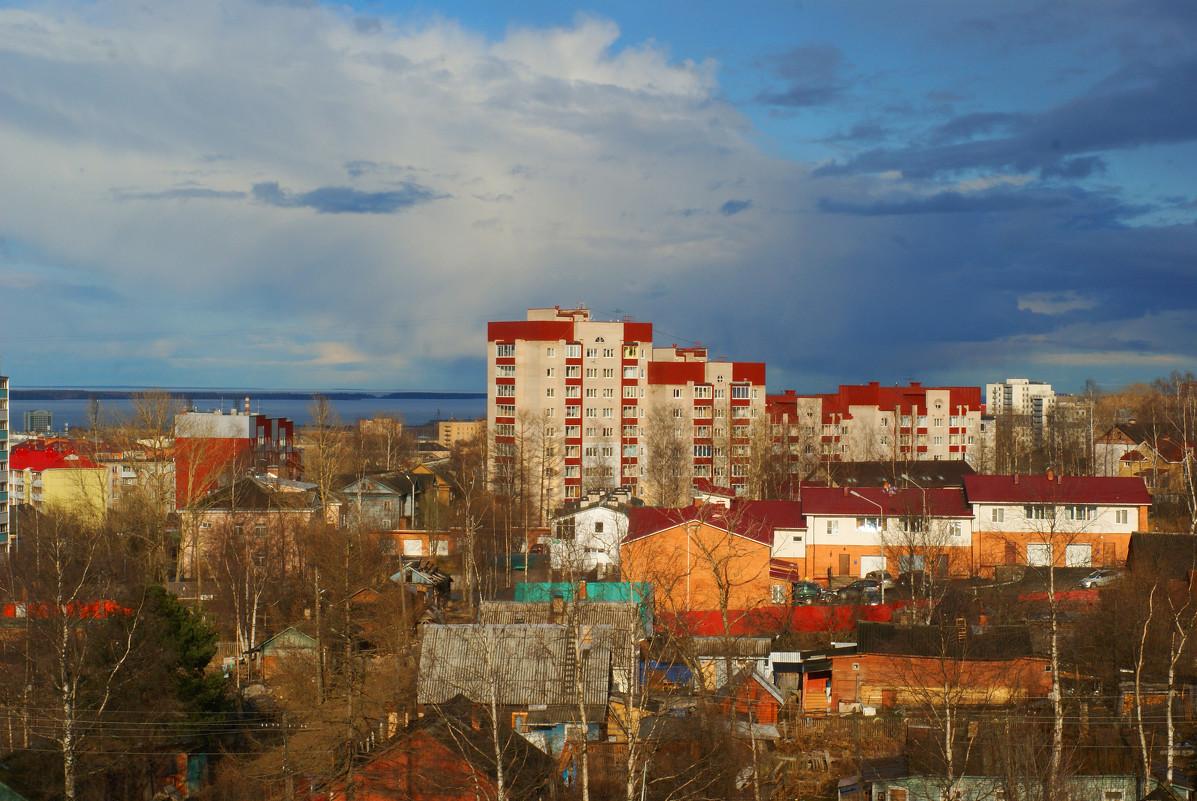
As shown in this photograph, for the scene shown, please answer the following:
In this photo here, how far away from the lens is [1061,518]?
34.3 metres

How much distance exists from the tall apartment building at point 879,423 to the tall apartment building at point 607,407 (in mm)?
4656

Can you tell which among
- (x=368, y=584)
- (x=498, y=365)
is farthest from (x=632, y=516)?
(x=498, y=365)

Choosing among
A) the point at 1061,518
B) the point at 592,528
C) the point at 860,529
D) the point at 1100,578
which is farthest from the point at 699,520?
the point at 1061,518

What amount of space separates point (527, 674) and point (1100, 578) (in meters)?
19.4

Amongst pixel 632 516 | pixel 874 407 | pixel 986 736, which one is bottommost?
pixel 986 736

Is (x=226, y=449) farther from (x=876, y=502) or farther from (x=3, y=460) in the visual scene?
(x=876, y=502)

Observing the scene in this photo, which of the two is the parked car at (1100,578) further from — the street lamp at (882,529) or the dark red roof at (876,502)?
the street lamp at (882,529)

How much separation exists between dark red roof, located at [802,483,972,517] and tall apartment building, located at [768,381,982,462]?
22.4 meters

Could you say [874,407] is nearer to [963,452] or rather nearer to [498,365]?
[963,452]

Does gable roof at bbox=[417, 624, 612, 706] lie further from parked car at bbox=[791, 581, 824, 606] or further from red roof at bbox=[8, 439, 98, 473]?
red roof at bbox=[8, 439, 98, 473]

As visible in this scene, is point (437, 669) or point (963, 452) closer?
point (437, 669)

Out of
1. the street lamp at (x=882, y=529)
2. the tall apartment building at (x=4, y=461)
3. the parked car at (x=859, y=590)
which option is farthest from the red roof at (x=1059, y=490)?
the tall apartment building at (x=4, y=461)

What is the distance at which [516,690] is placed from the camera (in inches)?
760

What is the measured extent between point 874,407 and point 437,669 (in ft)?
161
